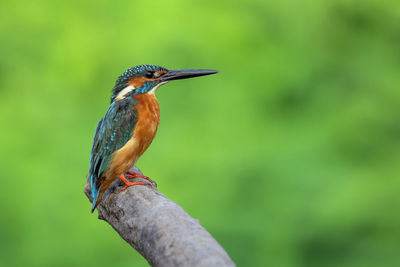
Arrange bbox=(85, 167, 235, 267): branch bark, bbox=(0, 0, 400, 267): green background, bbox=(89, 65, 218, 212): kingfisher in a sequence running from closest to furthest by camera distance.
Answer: bbox=(85, 167, 235, 267): branch bark
bbox=(89, 65, 218, 212): kingfisher
bbox=(0, 0, 400, 267): green background

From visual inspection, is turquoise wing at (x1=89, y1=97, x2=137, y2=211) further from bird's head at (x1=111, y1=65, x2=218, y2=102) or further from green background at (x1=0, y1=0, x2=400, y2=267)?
green background at (x1=0, y1=0, x2=400, y2=267)

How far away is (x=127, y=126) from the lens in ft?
7.48

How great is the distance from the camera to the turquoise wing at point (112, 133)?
2.20 meters

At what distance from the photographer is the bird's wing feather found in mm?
2205

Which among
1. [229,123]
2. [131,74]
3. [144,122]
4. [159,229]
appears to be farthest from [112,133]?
[229,123]

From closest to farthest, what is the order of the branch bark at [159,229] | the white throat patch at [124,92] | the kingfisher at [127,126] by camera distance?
the branch bark at [159,229], the kingfisher at [127,126], the white throat patch at [124,92]

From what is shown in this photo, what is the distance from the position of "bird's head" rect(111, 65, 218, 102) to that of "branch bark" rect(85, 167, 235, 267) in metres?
0.50

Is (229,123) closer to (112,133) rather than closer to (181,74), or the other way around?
(181,74)

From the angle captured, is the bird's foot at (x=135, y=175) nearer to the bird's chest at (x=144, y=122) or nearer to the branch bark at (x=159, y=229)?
the bird's chest at (x=144, y=122)

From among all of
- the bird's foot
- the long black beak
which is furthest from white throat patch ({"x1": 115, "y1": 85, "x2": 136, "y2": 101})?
the bird's foot

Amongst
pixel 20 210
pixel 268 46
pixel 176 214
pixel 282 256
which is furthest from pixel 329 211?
pixel 176 214

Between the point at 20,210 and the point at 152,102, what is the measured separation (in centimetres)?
158

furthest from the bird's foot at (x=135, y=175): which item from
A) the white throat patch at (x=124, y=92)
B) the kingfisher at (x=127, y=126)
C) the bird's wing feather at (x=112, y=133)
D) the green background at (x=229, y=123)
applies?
the green background at (x=229, y=123)

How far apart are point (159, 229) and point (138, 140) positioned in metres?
0.80
